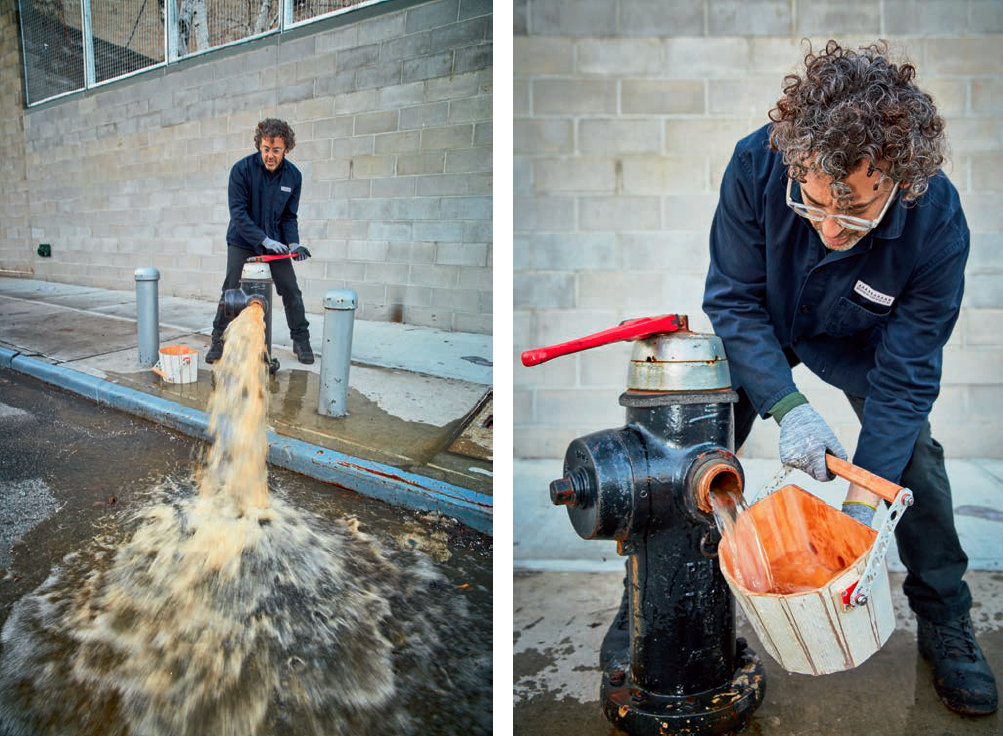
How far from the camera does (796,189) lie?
149 centimetres

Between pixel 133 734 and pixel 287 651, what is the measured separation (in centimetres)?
32

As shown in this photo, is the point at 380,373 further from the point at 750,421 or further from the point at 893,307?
the point at 893,307

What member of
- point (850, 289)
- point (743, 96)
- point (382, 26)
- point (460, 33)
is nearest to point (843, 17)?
Answer: point (743, 96)

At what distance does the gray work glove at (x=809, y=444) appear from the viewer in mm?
1431

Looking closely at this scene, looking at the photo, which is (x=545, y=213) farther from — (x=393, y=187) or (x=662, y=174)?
(x=393, y=187)

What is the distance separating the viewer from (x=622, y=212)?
10.5 feet

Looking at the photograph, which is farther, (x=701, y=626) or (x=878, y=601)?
(x=701, y=626)

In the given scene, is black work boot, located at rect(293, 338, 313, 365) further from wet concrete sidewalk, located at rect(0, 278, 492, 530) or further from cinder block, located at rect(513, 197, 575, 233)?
cinder block, located at rect(513, 197, 575, 233)

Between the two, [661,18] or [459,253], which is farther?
[661,18]

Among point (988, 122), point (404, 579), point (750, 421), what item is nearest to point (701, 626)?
point (750, 421)

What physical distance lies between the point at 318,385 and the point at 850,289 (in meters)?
1.27

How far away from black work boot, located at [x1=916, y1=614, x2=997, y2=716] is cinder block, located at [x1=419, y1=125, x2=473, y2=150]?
5.19 feet

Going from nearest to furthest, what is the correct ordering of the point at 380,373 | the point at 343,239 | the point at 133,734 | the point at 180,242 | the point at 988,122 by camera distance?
the point at 133,734 → the point at 180,242 → the point at 343,239 → the point at 380,373 → the point at 988,122

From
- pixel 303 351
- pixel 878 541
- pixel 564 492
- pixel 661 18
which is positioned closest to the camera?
pixel 878 541
